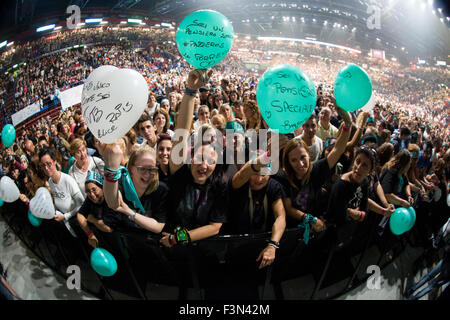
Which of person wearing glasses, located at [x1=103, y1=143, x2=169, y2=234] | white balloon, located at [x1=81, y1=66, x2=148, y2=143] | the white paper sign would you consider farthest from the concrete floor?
the white paper sign

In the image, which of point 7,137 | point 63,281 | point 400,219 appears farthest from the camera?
point 7,137

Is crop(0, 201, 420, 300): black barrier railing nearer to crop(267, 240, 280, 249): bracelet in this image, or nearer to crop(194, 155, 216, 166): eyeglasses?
crop(267, 240, 280, 249): bracelet

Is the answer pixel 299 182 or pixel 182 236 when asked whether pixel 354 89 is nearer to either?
pixel 299 182

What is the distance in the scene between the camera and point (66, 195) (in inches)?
74.7

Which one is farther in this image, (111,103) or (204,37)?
(204,37)

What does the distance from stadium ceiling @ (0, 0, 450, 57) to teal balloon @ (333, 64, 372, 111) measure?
3.96 ft

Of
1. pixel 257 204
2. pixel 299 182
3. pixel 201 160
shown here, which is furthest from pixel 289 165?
pixel 201 160

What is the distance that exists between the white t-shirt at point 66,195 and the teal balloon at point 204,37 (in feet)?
4.94

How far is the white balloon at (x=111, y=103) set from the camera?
4.52 feet

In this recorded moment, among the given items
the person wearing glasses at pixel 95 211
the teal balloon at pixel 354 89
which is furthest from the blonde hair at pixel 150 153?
the teal balloon at pixel 354 89

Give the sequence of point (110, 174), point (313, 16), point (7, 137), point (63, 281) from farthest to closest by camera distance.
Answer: point (313, 16), point (7, 137), point (63, 281), point (110, 174)

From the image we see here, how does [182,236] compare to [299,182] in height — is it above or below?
below

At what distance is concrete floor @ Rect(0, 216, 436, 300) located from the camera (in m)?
1.99

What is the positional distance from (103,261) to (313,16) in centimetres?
1273
